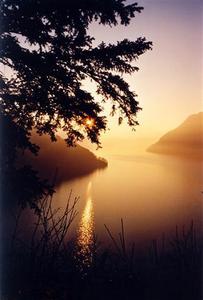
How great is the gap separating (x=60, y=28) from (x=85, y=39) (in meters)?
0.75

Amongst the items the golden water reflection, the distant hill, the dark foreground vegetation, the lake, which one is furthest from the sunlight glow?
the distant hill

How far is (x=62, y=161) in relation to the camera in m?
145

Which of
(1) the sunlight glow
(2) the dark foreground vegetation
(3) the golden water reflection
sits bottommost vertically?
(3) the golden water reflection

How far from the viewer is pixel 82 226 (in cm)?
6166

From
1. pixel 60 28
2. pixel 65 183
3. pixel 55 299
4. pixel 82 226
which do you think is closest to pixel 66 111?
pixel 60 28

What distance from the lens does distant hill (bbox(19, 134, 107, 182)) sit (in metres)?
130

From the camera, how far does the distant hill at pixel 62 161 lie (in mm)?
130375

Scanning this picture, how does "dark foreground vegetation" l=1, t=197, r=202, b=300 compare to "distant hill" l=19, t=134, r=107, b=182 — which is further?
"distant hill" l=19, t=134, r=107, b=182

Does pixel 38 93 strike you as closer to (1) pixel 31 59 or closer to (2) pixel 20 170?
(1) pixel 31 59

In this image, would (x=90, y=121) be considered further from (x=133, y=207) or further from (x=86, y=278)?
(x=133, y=207)

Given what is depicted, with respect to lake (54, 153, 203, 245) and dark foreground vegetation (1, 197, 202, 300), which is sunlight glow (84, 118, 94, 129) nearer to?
dark foreground vegetation (1, 197, 202, 300)

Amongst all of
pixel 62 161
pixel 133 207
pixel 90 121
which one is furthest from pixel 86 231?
pixel 62 161

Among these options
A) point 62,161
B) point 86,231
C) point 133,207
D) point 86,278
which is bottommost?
point 86,231

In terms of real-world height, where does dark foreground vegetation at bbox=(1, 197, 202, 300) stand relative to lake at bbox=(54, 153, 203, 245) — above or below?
above
